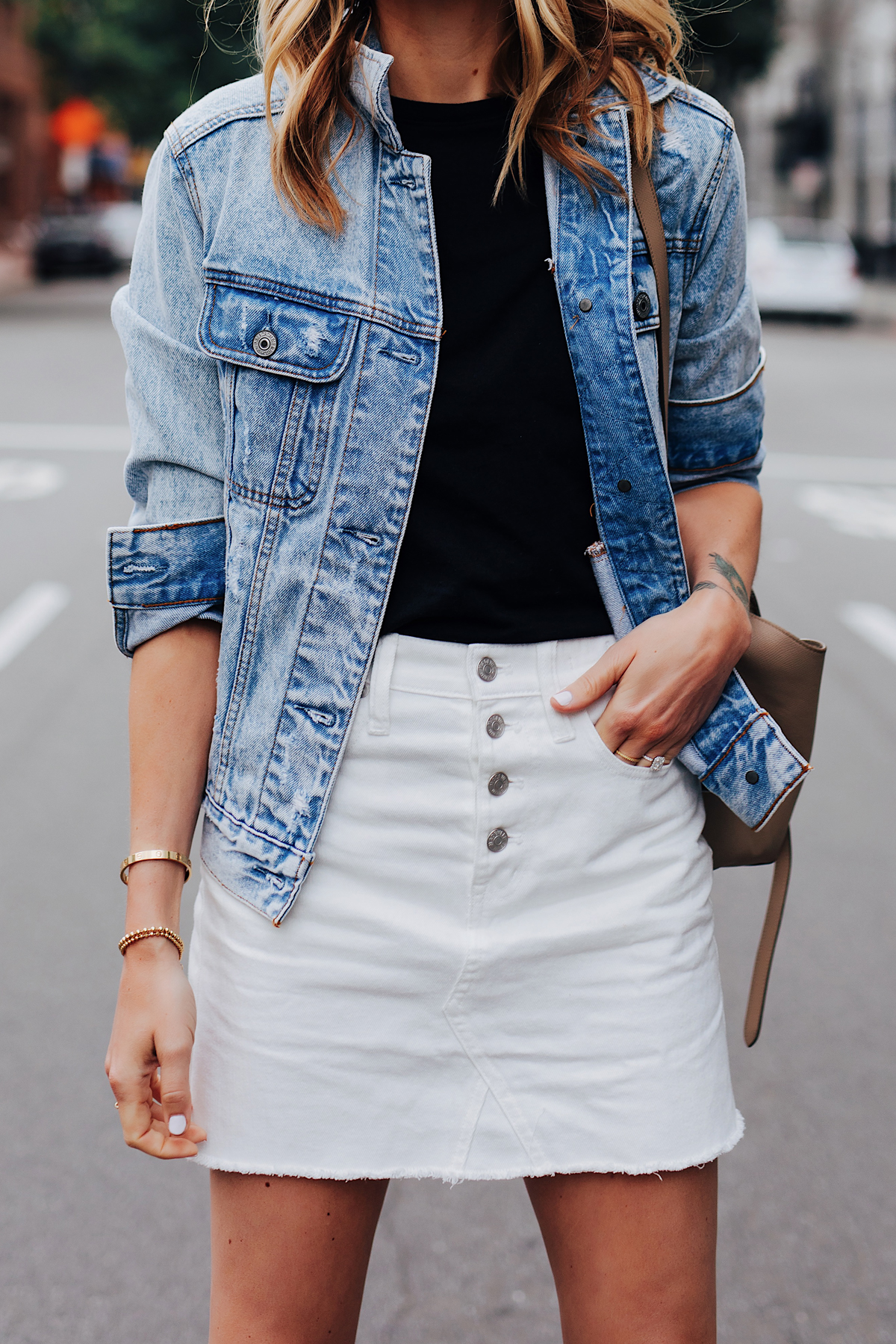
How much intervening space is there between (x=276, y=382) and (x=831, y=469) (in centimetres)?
967

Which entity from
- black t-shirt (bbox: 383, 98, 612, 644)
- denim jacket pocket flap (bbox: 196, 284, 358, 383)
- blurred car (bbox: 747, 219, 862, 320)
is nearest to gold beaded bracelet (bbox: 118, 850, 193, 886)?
black t-shirt (bbox: 383, 98, 612, 644)

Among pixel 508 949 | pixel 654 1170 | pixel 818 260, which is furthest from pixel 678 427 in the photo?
pixel 818 260

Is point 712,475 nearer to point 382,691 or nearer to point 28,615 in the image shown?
point 382,691

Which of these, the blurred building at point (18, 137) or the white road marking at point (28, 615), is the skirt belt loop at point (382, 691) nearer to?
the white road marking at point (28, 615)

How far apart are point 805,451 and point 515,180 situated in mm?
10220

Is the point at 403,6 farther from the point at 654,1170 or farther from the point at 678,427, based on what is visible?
the point at 654,1170

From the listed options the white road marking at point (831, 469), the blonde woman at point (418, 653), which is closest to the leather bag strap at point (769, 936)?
the blonde woman at point (418, 653)

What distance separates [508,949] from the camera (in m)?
1.41

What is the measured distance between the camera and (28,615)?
22.7 feet

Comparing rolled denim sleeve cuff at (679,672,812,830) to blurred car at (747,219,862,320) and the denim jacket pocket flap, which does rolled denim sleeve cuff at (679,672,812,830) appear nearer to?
the denim jacket pocket flap

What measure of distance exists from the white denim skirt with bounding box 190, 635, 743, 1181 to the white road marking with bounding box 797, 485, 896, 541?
7.56 metres

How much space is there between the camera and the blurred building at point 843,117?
113 feet

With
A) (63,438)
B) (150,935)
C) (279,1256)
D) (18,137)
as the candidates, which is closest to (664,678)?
(150,935)

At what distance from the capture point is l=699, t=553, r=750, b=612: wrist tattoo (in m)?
1.51
